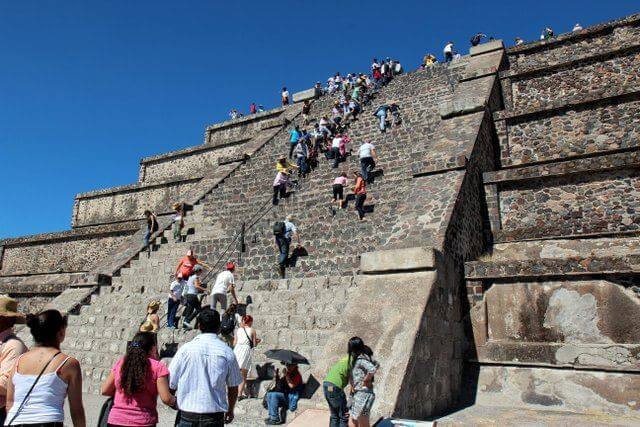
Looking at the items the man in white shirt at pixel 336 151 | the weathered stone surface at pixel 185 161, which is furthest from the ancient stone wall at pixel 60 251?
the man in white shirt at pixel 336 151

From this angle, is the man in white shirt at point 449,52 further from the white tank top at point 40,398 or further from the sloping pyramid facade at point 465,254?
the white tank top at point 40,398

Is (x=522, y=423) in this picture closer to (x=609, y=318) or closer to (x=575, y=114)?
(x=609, y=318)

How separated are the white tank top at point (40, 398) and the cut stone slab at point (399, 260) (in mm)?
4329

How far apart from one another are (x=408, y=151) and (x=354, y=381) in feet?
29.2

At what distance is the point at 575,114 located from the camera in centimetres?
1068

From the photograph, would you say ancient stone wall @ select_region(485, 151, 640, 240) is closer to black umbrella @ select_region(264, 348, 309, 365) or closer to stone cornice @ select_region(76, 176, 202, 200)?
black umbrella @ select_region(264, 348, 309, 365)

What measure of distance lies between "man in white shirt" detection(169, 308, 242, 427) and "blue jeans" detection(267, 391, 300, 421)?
2258 millimetres

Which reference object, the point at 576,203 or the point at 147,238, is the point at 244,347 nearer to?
the point at 576,203

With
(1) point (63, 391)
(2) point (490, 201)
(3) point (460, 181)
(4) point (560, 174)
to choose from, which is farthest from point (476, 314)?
(1) point (63, 391)

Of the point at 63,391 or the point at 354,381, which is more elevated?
the point at 63,391

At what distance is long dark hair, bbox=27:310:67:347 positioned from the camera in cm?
312

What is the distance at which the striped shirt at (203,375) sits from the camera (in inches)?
132

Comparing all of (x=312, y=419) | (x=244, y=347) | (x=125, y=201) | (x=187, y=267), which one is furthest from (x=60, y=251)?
(x=312, y=419)

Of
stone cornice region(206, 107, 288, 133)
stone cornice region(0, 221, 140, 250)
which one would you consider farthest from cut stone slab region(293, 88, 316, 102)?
stone cornice region(0, 221, 140, 250)
